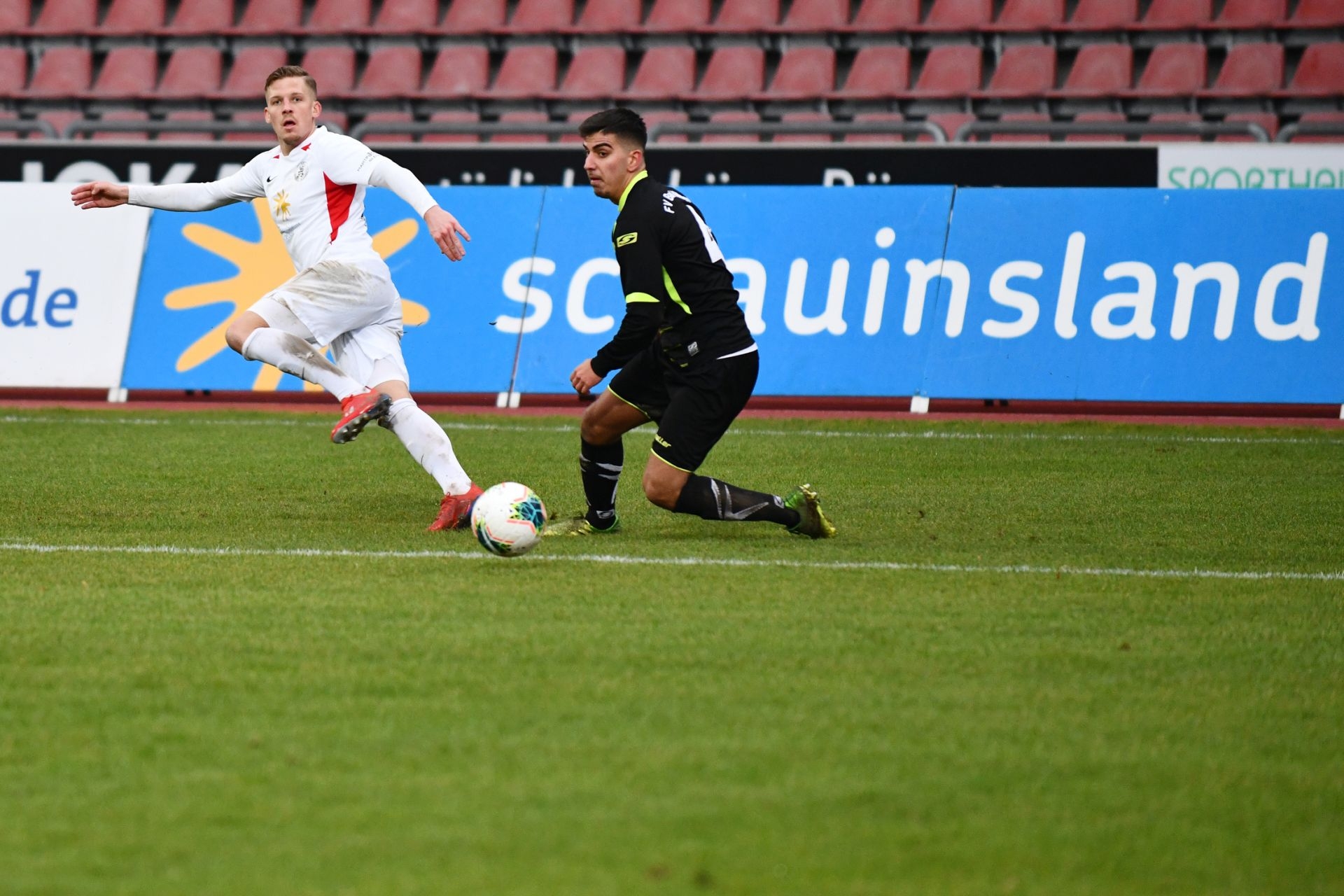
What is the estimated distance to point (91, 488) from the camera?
8.65 metres

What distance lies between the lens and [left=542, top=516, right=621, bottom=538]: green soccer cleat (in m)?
7.37

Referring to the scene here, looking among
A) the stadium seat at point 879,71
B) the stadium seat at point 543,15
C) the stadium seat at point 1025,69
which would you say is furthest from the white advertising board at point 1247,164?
the stadium seat at point 543,15

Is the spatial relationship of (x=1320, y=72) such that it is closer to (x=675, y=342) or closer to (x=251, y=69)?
(x=251, y=69)

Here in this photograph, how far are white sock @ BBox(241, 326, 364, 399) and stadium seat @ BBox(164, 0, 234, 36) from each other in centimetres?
1331

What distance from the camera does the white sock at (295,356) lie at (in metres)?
7.43

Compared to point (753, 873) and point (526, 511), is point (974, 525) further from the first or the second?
point (753, 873)

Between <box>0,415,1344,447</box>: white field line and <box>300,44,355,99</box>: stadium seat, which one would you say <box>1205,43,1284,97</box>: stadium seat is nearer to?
<box>0,415,1344,447</box>: white field line

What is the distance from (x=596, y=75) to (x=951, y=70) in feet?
12.0

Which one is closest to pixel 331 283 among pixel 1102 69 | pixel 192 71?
pixel 1102 69

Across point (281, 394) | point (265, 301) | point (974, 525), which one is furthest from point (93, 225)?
point (974, 525)

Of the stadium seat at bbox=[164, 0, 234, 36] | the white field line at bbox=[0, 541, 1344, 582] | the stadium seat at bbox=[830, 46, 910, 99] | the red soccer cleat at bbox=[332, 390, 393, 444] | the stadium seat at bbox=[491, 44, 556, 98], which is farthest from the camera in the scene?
the stadium seat at bbox=[164, 0, 234, 36]

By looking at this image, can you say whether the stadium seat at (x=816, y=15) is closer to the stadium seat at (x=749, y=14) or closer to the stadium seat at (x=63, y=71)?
the stadium seat at (x=749, y=14)

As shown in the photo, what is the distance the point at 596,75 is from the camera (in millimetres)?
18328

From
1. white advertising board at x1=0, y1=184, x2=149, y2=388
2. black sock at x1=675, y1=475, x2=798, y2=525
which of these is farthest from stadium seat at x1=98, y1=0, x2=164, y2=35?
black sock at x1=675, y1=475, x2=798, y2=525
